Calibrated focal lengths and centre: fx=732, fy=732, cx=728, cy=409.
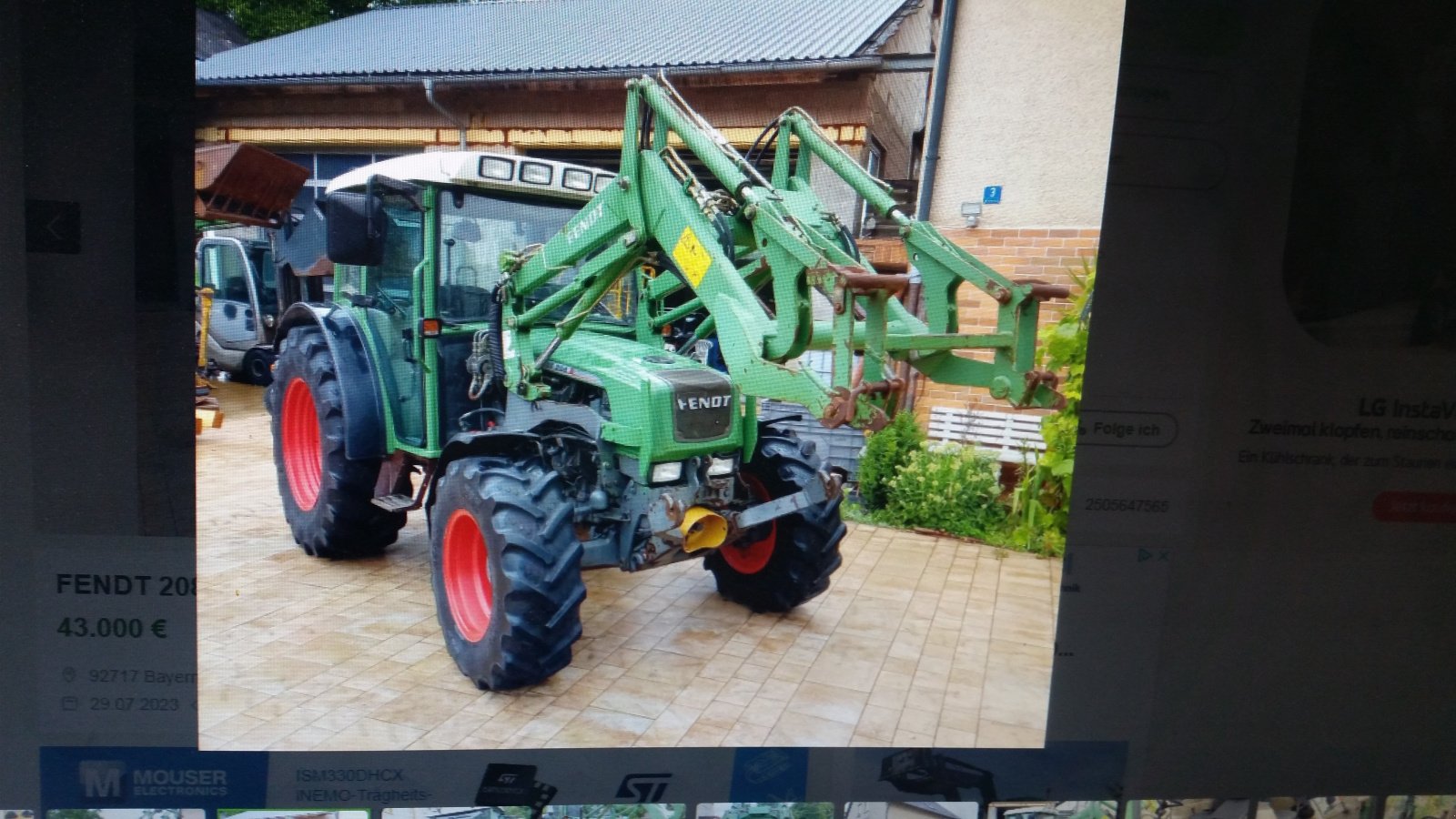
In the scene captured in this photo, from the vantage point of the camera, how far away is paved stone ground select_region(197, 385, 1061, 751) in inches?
45.4

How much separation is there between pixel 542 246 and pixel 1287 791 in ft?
6.39

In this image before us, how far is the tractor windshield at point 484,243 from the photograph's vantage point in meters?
1.91

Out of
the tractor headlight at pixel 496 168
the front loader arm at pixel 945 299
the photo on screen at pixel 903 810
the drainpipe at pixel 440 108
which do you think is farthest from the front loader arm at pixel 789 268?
the photo on screen at pixel 903 810

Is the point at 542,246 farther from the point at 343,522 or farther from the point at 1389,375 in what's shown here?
the point at 1389,375

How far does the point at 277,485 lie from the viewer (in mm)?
1617

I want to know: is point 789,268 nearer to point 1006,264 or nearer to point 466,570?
point 1006,264

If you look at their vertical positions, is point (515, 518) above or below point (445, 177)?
below

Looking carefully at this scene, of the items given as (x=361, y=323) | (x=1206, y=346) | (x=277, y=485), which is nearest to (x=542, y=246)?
(x=361, y=323)

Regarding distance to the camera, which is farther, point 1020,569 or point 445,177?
point 445,177

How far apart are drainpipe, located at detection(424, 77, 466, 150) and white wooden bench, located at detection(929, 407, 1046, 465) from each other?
1132mm

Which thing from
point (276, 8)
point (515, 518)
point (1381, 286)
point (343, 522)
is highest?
point (276, 8)

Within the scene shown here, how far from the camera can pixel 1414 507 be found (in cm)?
118

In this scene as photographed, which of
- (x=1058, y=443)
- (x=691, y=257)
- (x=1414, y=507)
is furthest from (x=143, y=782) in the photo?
(x=1414, y=507)

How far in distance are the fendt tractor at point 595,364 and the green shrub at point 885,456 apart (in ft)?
0.40
